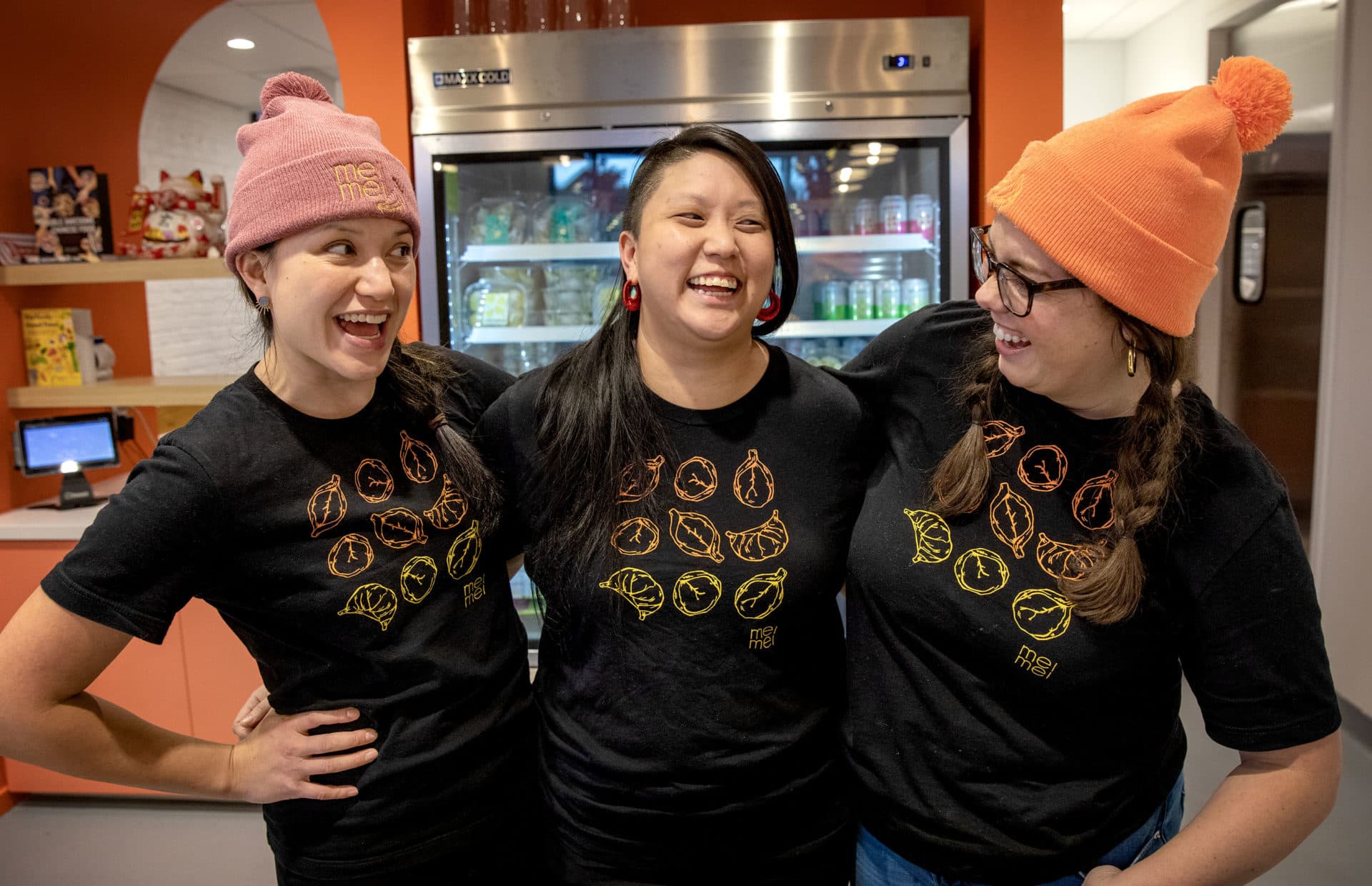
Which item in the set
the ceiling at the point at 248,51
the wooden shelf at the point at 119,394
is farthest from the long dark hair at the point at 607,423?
the ceiling at the point at 248,51

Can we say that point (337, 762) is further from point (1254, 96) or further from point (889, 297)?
point (889, 297)

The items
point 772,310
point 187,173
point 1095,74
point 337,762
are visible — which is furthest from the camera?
point 187,173

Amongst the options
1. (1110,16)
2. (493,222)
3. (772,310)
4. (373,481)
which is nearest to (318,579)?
(373,481)

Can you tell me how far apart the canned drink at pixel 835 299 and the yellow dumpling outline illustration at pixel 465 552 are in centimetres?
219

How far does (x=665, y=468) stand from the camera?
56.3 inches

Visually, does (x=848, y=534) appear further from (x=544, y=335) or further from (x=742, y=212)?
(x=544, y=335)

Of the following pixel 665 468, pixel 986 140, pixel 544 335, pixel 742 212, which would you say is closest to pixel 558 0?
pixel 544 335

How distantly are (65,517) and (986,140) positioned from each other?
3166mm

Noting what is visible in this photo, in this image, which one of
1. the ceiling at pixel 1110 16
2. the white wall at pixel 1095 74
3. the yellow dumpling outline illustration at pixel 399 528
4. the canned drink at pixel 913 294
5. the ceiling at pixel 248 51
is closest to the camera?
the yellow dumpling outline illustration at pixel 399 528

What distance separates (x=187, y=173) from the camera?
26.3ft

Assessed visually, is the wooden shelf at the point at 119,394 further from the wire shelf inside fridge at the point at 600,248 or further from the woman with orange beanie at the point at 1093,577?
the woman with orange beanie at the point at 1093,577

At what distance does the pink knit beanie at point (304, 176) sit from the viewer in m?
1.24

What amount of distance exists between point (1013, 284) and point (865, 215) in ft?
6.90

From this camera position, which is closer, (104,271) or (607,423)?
(607,423)
